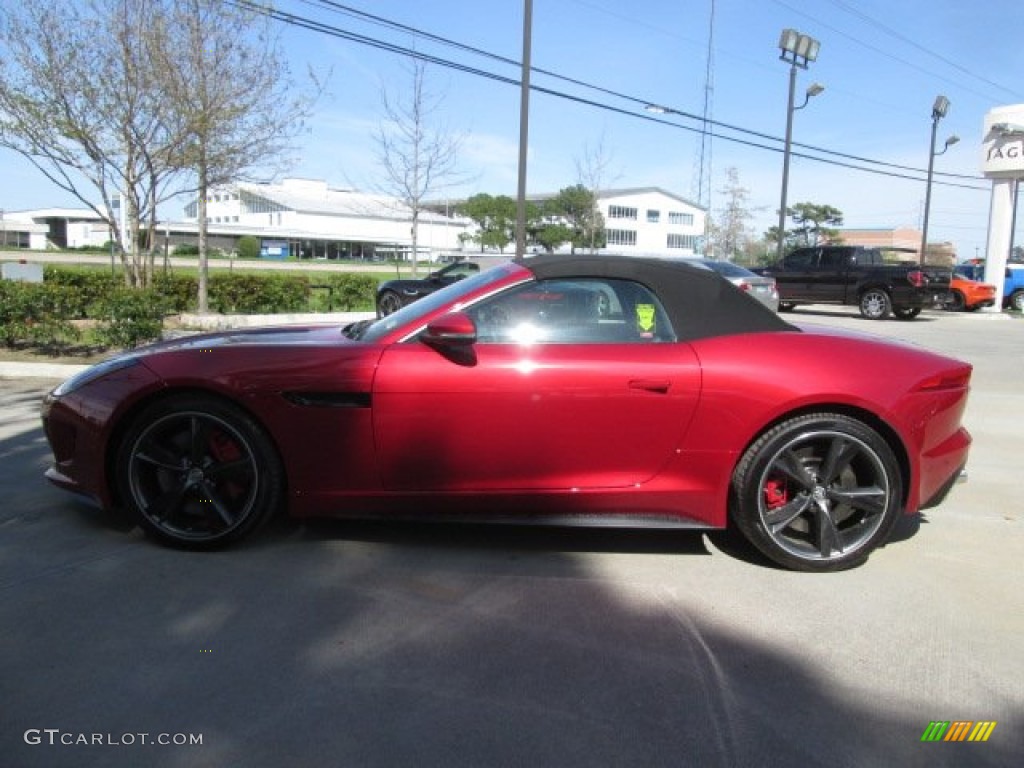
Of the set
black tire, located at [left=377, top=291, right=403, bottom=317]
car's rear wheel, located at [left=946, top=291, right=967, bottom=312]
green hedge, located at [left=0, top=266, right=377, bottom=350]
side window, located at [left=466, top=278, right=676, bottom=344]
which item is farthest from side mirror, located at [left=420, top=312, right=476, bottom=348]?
car's rear wheel, located at [left=946, top=291, right=967, bottom=312]

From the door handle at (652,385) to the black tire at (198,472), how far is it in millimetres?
1670

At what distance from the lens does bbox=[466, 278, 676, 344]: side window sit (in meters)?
3.61

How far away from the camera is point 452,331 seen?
3.38 metres

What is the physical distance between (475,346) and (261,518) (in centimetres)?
128

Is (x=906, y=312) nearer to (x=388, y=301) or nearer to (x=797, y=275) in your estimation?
(x=797, y=275)

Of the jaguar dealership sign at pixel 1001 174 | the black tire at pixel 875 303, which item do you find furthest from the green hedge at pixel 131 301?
the jaguar dealership sign at pixel 1001 174

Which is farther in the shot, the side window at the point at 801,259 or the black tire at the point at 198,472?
the side window at the point at 801,259

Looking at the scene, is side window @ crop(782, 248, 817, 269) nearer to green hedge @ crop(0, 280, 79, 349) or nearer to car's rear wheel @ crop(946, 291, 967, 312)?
car's rear wheel @ crop(946, 291, 967, 312)

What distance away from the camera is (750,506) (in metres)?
3.57

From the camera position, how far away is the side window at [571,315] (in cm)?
361

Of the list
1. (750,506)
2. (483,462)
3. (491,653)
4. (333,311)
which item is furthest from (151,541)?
(333,311)

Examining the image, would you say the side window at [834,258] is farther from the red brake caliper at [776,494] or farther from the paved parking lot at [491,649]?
the red brake caliper at [776,494]

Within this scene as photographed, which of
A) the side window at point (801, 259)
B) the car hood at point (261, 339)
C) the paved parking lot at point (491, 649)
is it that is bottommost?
the paved parking lot at point (491, 649)

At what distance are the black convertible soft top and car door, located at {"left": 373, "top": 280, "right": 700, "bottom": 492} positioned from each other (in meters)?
0.21
